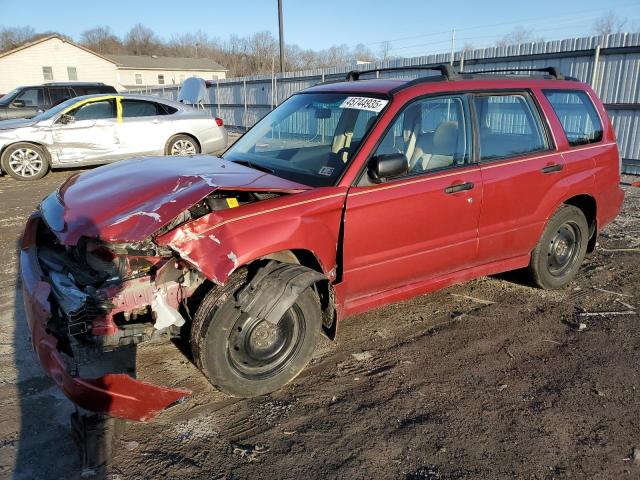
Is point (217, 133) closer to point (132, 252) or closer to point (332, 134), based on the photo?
point (332, 134)

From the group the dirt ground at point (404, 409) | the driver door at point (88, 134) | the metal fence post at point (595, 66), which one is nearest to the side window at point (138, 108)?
the driver door at point (88, 134)

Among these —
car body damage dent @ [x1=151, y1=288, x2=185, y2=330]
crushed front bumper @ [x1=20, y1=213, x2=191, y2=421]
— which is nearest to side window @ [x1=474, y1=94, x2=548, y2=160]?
car body damage dent @ [x1=151, y1=288, x2=185, y2=330]

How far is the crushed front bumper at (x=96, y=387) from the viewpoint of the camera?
2.37 metres

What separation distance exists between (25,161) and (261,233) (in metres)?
9.01

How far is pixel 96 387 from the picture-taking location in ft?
7.77

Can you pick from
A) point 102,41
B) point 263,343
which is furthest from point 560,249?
point 102,41

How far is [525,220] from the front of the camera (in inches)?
163

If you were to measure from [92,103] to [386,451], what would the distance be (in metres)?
9.88

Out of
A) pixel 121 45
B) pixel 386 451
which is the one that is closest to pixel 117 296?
pixel 386 451

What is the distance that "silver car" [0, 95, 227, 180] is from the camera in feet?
32.1

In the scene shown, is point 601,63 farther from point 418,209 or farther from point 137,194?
point 137,194

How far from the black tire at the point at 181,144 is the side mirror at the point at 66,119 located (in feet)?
6.32

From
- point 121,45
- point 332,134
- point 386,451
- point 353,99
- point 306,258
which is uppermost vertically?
point 121,45

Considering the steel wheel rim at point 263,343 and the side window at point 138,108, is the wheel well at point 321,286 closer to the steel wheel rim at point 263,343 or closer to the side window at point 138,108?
the steel wheel rim at point 263,343
